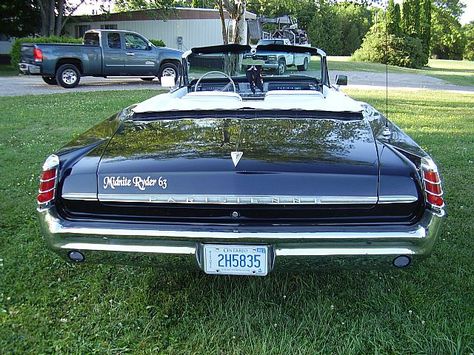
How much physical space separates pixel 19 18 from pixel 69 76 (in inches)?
470

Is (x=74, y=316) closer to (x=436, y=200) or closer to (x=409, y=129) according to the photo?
(x=436, y=200)

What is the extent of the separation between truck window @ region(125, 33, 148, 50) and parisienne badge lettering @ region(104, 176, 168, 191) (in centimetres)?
1383

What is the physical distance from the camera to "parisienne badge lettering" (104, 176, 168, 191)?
228 cm

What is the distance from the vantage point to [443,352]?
2365 millimetres

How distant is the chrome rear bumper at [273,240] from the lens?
2.23 metres

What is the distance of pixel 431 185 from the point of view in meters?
2.31

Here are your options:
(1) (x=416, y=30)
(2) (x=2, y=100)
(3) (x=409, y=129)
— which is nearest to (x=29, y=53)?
(2) (x=2, y=100)

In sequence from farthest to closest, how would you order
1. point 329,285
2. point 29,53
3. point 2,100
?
point 29,53
point 2,100
point 329,285

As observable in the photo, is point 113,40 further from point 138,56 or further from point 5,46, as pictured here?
point 5,46

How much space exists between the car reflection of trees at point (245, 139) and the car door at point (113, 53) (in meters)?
12.9

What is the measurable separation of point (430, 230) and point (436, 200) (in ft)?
0.48

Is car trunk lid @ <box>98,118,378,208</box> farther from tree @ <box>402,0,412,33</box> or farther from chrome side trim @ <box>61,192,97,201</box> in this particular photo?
tree @ <box>402,0,412,33</box>

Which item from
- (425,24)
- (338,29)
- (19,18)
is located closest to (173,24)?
(19,18)

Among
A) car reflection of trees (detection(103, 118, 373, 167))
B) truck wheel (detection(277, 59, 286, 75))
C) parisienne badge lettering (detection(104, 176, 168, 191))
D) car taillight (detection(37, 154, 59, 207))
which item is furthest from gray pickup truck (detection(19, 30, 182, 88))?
parisienne badge lettering (detection(104, 176, 168, 191))
